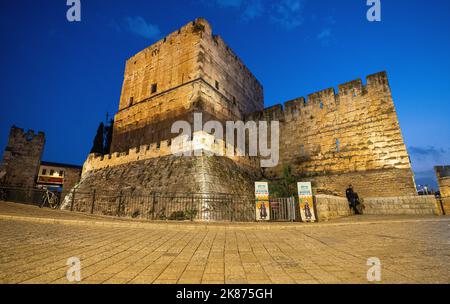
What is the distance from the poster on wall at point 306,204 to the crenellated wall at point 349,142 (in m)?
6.70

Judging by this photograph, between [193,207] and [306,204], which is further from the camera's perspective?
[193,207]

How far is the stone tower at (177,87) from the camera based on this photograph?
15.6 metres

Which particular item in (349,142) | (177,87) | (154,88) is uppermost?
(154,88)

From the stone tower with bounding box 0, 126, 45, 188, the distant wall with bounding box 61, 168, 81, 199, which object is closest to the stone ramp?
the stone tower with bounding box 0, 126, 45, 188

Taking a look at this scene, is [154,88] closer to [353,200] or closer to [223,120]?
[223,120]

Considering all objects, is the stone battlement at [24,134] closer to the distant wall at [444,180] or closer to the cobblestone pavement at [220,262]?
the cobblestone pavement at [220,262]

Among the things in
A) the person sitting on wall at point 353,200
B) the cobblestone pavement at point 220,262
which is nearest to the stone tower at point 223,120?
the person sitting on wall at point 353,200

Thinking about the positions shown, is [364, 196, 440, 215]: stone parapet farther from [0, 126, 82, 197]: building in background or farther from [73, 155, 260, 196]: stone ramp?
[0, 126, 82, 197]: building in background

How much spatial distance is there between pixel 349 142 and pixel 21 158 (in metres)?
35.2

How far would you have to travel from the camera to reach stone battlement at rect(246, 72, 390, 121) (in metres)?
14.3

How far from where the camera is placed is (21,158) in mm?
24547

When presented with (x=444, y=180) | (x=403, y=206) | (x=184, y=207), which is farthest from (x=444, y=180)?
(x=184, y=207)

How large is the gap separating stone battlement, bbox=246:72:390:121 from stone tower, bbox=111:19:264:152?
381cm

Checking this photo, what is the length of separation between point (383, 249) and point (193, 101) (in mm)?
13560
